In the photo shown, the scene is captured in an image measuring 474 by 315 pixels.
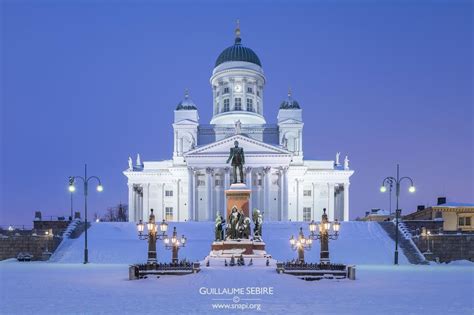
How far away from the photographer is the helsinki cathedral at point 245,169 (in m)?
79.9

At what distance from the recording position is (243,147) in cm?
7900

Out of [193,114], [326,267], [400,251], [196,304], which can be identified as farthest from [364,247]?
[193,114]

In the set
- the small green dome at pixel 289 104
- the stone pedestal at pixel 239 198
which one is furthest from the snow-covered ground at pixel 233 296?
the small green dome at pixel 289 104

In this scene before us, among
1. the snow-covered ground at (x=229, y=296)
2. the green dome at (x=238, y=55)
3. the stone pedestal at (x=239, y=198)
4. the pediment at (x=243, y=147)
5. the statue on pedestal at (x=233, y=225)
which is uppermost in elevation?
the green dome at (x=238, y=55)

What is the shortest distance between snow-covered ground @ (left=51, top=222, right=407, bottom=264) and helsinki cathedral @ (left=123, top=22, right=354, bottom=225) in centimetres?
1628

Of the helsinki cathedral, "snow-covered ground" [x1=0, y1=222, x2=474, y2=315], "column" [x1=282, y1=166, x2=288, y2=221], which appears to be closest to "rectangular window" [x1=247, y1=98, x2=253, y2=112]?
the helsinki cathedral

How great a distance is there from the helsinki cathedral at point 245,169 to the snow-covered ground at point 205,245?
16.3 m

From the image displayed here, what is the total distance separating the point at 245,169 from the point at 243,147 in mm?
3510

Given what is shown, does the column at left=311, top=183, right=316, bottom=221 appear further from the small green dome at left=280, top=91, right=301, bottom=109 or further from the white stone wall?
the small green dome at left=280, top=91, right=301, bottom=109

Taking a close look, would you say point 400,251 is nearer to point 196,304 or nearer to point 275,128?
point 196,304

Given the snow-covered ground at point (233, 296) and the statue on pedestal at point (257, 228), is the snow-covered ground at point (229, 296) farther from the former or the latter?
the statue on pedestal at point (257, 228)

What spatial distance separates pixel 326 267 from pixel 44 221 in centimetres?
4779

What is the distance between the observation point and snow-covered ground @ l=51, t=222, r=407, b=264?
47.5 metres

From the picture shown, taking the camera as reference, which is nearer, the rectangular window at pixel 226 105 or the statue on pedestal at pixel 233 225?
the statue on pedestal at pixel 233 225
